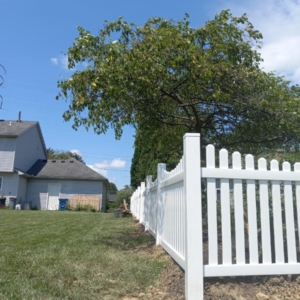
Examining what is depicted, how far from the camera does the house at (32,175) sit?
2239cm

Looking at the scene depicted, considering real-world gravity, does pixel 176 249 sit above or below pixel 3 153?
below

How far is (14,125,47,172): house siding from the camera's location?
76.2 feet

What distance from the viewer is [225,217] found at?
3.16 m

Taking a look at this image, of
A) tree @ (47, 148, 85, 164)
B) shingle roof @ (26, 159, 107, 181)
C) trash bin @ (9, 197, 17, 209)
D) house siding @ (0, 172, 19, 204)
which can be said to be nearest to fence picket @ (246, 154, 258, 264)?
trash bin @ (9, 197, 17, 209)

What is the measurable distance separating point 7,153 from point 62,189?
4.78 m

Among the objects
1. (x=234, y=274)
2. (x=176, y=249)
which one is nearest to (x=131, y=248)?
(x=176, y=249)

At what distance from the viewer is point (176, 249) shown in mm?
3920

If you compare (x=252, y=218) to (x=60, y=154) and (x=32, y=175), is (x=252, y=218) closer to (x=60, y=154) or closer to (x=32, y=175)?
(x=32, y=175)

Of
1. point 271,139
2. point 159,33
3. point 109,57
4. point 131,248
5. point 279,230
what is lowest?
point 131,248

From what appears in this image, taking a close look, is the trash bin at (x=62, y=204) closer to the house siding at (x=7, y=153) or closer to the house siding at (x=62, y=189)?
the house siding at (x=62, y=189)

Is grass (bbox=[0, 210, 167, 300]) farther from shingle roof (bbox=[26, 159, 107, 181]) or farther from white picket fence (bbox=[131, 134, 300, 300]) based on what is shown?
shingle roof (bbox=[26, 159, 107, 181])

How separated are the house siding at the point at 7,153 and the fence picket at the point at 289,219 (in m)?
21.7

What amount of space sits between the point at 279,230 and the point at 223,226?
2.01 ft

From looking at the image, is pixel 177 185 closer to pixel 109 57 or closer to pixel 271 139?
pixel 109 57
